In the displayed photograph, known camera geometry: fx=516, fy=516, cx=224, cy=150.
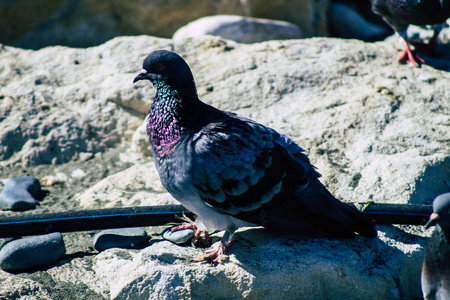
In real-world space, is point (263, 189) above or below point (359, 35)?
above

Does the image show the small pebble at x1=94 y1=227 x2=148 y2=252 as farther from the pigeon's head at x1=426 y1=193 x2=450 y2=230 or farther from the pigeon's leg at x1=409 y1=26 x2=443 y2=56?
the pigeon's leg at x1=409 y1=26 x2=443 y2=56

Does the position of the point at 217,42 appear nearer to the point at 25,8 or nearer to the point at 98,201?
the point at 98,201

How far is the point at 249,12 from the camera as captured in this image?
8.38m

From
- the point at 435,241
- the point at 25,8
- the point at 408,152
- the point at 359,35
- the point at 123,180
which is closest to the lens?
the point at 435,241

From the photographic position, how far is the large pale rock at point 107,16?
7.93 meters

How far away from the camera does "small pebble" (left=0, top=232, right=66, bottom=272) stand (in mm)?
3498

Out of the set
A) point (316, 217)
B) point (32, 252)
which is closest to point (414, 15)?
point (316, 217)

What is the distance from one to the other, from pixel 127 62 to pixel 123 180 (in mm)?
1632

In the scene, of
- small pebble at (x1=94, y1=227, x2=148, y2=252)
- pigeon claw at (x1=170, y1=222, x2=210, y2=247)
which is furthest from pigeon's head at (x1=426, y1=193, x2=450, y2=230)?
small pebble at (x1=94, y1=227, x2=148, y2=252)

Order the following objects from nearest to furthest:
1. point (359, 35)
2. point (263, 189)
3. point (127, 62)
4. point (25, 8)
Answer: point (263, 189) → point (127, 62) → point (25, 8) → point (359, 35)

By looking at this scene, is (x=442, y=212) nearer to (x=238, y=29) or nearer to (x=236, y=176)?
(x=236, y=176)

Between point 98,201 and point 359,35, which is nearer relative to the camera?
point 98,201

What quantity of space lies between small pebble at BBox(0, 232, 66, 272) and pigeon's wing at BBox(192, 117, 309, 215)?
1173mm

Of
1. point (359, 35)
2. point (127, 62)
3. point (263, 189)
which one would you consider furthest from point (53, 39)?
point (263, 189)
